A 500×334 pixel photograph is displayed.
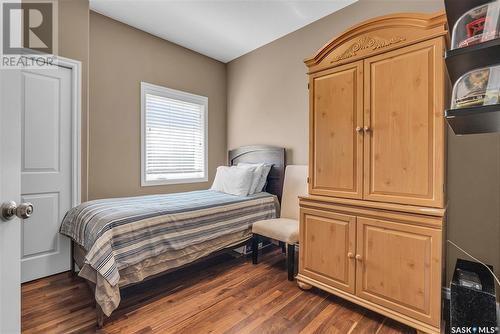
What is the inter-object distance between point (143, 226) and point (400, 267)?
1887mm

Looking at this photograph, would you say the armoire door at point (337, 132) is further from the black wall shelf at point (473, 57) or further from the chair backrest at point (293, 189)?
the chair backrest at point (293, 189)

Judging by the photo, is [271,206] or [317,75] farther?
[271,206]

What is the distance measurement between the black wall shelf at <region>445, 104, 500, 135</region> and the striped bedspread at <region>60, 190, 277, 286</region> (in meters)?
2.02

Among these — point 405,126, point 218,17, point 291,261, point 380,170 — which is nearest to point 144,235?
point 291,261

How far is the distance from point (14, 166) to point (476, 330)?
2.32m

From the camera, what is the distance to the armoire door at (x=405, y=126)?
61.2 inches

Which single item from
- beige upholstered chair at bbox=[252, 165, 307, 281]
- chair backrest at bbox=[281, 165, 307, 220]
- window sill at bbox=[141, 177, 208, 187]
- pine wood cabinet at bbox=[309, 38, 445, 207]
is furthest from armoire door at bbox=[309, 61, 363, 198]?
window sill at bbox=[141, 177, 208, 187]

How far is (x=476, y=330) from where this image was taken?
1388mm

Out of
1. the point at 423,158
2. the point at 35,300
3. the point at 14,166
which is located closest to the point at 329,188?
the point at 423,158

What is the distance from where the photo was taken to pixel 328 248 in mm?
2029

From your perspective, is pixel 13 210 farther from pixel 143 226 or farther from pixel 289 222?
pixel 289 222

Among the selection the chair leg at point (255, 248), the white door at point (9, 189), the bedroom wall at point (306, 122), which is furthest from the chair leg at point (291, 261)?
the white door at point (9, 189)

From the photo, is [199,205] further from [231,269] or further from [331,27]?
[331,27]

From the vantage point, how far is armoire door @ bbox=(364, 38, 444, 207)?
1.55 m
